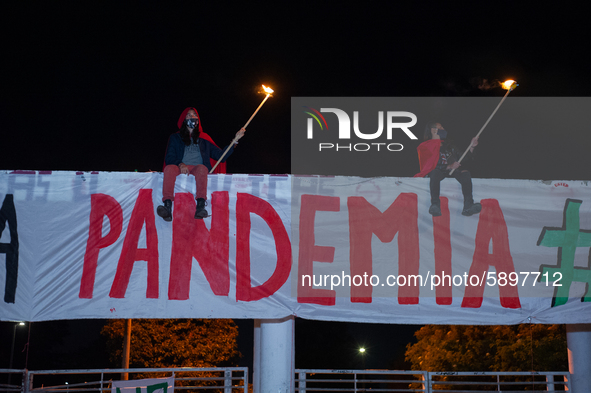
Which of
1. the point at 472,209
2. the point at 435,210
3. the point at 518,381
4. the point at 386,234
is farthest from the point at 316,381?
the point at 518,381

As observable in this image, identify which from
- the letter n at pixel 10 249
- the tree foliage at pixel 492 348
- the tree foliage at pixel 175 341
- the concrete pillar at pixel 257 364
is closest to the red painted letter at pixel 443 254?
the concrete pillar at pixel 257 364

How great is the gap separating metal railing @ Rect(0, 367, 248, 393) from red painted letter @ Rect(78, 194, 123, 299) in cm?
183

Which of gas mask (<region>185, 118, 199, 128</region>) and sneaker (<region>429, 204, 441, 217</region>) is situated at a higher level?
gas mask (<region>185, 118, 199, 128</region>)

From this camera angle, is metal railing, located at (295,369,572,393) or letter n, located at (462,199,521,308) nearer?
letter n, located at (462,199,521,308)

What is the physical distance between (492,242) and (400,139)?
11113 millimetres

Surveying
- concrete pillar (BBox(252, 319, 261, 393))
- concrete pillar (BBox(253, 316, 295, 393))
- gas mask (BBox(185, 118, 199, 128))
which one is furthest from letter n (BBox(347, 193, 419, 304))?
gas mask (BBox(185, 118, 199, 128))

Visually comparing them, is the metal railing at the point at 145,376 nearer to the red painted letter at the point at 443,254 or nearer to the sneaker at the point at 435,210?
the red painted letter at the point at 443,254

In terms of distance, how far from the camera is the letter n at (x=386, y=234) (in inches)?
256

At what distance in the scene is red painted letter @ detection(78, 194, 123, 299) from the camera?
249 inches

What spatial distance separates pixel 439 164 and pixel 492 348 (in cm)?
1756

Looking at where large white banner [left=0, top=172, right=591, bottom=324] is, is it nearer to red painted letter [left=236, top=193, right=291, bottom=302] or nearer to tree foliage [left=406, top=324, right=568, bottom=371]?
red painted letter [left=236, top=193, right=291, bottom=302]

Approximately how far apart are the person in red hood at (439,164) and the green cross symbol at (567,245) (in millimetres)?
1072

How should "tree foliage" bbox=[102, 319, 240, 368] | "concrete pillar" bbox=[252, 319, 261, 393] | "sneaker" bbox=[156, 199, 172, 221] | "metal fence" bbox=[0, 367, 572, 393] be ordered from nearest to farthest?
"sneaker" bbox=[156, 199, 172, 221] → "concrete pillar" bbox=[252, 319, 261, 393] → "metal fence" bbox=[0, 367, 572, 393] → "tree foliage" bbox=[102, 319, 240, 368]

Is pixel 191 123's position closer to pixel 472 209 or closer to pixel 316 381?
pixel 472 209
